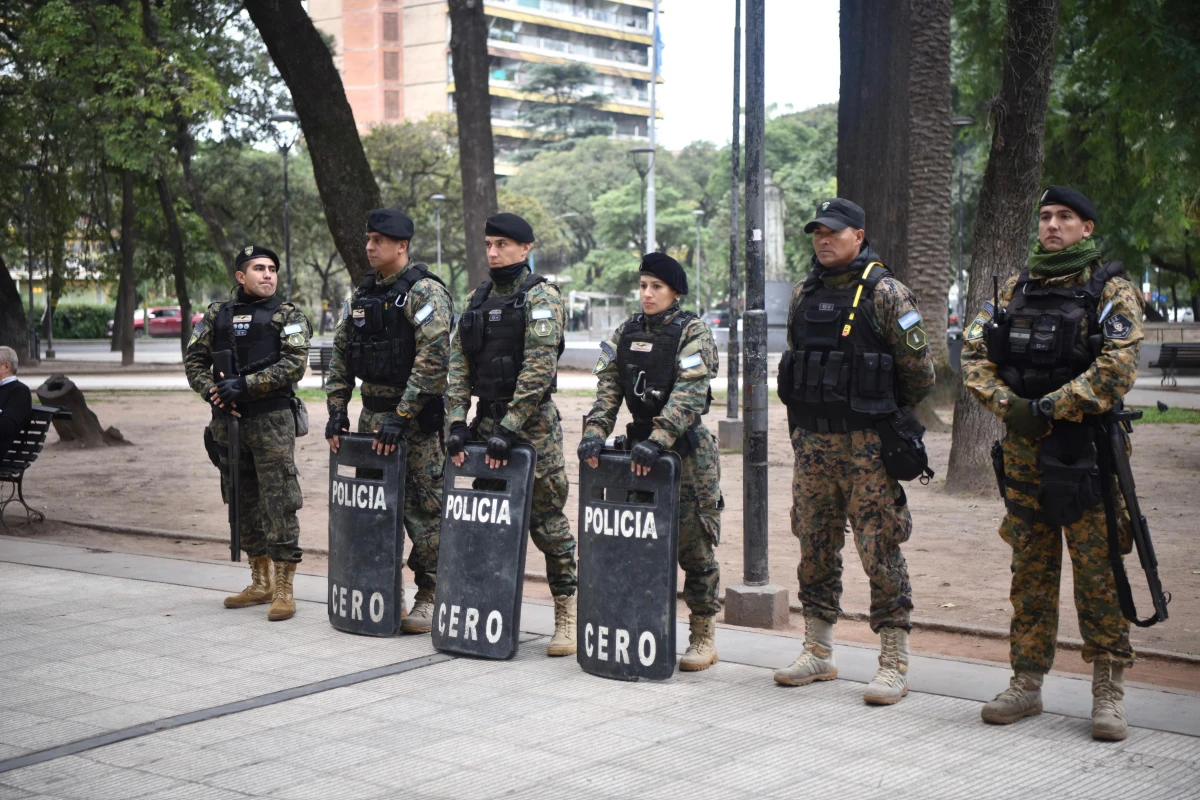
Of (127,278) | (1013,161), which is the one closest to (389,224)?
(1013,161)

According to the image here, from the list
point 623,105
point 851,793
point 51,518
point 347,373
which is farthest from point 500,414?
point 623,105

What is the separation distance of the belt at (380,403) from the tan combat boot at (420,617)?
1.05 meters

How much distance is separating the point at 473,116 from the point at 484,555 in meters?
9.83

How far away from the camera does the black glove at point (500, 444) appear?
20.5 ft

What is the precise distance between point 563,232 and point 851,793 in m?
79.6

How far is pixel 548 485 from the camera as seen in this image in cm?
655

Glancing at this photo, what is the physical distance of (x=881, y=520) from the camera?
5574 mm

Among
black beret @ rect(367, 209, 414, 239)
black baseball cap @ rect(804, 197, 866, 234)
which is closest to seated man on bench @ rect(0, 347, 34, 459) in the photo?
black beret @ rect(367, 209, 414, 239)

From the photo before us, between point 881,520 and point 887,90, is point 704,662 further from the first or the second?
point 887,90

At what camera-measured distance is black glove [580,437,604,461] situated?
19.7 ft

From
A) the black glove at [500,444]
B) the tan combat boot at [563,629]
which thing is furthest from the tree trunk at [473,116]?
the black glove at [500,444]

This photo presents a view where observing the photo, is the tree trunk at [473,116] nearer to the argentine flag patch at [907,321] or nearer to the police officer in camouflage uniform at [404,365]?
the police officer in camouflage uniform at [404,365]

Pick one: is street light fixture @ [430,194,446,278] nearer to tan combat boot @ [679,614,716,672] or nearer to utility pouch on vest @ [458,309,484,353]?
utility pouch on vest @ [458,309,484,353]

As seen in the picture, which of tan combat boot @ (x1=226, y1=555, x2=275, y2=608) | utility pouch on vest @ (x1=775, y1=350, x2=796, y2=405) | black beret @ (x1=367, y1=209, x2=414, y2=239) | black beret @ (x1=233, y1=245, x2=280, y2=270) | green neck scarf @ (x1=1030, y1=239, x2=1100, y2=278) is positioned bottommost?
tan combat boot @ (x1=226, y1=555, x2=275, y2=608)
